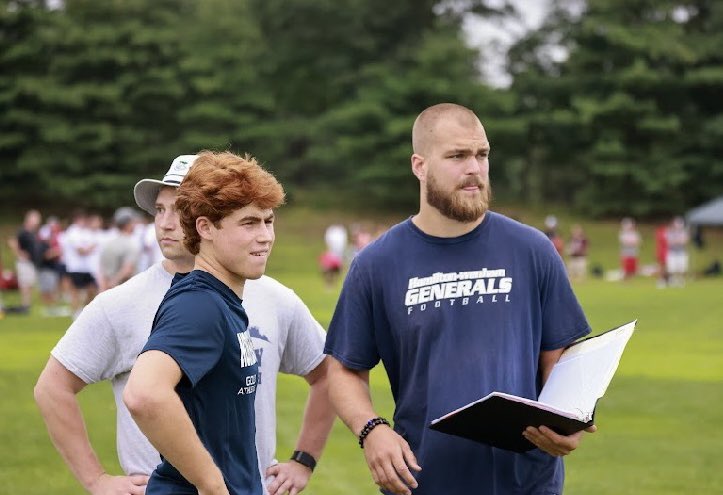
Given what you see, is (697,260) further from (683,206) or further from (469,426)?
(469,426)

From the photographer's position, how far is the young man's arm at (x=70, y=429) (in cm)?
477

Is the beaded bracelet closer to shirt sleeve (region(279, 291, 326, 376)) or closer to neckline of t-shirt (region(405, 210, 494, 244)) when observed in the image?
shirt sleeve (region(279, 291, 326, 376))

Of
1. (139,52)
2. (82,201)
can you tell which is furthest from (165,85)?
(82,201)

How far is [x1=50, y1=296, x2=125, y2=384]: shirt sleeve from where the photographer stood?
16.1ft

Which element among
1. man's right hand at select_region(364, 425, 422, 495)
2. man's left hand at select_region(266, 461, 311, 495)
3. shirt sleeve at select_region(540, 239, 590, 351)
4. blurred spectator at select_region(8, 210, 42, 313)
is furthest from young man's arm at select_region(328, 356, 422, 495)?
blurred spectator at select_region(8, 210, 42, 313)

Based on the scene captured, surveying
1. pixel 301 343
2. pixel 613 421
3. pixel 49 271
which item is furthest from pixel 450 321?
pixel 49 271

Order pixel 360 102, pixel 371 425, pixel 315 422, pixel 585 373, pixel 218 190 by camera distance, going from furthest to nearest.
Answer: pixel 360 102 < pixel 315 422 < pixel 371 425 < pixel 585 373 < pixel 218 190

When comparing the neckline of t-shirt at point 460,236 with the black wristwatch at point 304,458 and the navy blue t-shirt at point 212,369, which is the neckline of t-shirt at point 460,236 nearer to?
the black wristwatch at point 304,458

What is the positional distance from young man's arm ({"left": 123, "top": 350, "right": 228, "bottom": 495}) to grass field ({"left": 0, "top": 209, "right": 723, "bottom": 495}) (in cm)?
641

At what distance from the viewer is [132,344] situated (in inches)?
194

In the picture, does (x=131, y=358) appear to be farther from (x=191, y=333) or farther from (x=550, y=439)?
(x=550, y=439)

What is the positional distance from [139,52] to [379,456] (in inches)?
2670

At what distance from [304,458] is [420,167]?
49.5 inches

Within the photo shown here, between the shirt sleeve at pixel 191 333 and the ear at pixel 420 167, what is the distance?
1.45 m
